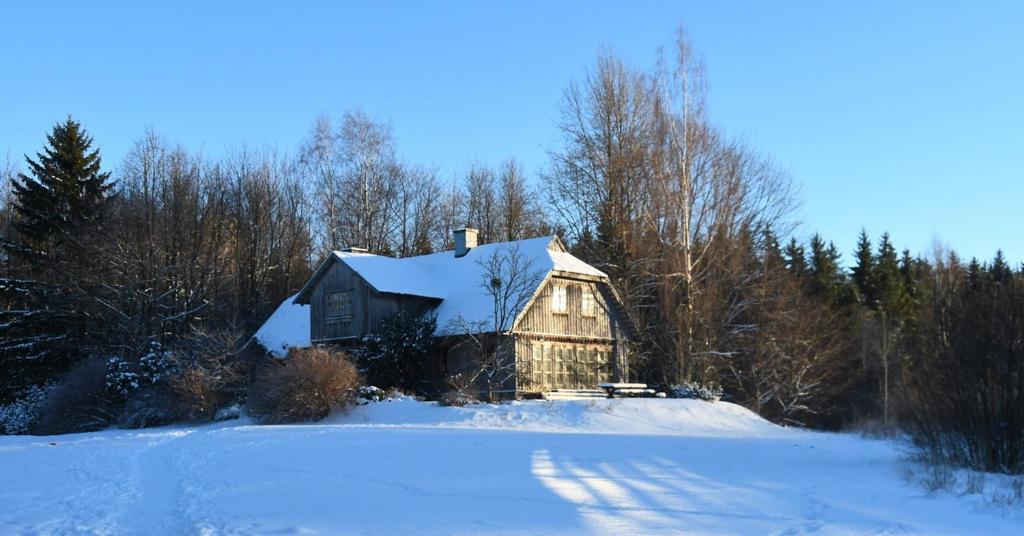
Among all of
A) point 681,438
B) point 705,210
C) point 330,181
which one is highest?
point 330,181

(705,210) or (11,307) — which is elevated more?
(705,210)

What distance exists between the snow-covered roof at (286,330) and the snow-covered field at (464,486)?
14574 millimetres

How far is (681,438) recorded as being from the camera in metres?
21.9

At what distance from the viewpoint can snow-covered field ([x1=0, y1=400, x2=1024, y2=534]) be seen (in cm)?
1050

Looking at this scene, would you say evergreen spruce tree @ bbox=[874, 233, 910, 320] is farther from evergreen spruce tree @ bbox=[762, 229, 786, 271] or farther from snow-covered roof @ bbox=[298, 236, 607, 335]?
snow-covered roof @ bbox=[298, 236, 607, 335]

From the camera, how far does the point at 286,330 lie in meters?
39.6

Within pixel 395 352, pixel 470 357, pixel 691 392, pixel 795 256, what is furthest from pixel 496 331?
pixel 795 256

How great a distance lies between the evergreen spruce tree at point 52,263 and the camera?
40.8m

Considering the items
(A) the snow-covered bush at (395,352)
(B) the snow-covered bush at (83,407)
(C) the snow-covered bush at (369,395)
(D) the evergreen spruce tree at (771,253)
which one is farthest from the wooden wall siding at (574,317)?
(B) the snow-covered bush at (83,407)

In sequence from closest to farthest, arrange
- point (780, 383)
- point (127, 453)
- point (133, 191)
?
point (127, 453), point (780, 383), point (133, 191)

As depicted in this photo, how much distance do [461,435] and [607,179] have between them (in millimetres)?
23990

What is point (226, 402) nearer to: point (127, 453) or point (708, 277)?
point (127, 453)

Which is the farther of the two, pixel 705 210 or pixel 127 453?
pixel 705 210

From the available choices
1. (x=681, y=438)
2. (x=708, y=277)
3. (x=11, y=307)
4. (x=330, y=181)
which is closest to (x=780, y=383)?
(x=708, y=277)
